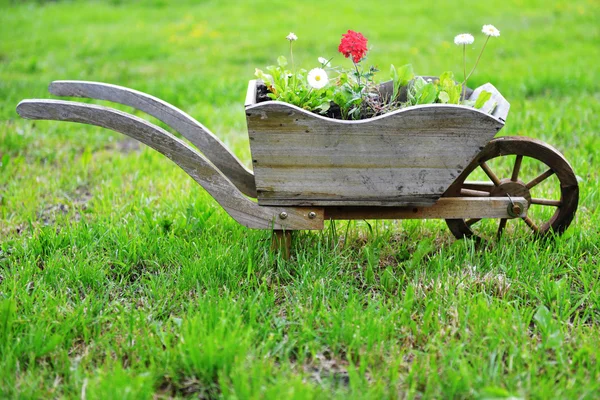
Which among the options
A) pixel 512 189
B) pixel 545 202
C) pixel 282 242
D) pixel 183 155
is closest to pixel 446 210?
pixel 512 189

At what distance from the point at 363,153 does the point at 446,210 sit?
1.63 feet

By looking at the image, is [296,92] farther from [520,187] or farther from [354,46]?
[520,187]

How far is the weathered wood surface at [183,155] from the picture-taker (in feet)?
7.95

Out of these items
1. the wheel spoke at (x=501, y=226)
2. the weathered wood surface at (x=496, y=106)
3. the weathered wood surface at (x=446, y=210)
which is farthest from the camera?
the wheel spoke at (x=501, y=226)

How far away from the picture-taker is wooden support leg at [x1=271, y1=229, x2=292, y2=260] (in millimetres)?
2660

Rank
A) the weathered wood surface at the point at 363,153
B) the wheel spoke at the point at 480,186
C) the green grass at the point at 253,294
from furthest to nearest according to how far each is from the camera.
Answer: the wheel spoke at the point at 480,186
the weathered wood surface at the point at 363,153
the green grass at the point at 253,294

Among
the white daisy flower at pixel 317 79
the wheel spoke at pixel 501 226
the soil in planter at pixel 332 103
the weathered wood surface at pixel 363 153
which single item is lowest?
the wheel spoke at pixel 501 226

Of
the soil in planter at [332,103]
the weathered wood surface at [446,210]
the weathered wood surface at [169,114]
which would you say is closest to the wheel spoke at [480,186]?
the weathered wood surface at [446,210]

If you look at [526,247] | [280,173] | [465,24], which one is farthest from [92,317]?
[465,24]

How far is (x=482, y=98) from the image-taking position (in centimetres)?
255

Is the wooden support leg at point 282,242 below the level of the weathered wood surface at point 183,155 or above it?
below

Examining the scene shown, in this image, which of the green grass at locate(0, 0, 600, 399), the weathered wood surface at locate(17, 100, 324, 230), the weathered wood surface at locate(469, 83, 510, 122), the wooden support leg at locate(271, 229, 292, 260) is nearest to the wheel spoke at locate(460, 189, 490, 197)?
the green grass at locate(0, 0, 600, 399)

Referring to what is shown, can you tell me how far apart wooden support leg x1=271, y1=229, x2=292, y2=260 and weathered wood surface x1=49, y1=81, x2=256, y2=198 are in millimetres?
363

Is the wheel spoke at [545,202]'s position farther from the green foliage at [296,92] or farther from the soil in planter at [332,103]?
the green foliage at [296,92]
